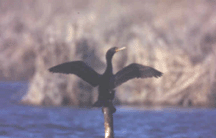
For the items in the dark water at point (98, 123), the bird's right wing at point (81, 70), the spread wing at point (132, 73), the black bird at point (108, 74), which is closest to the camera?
the black bird at point (108, 74)

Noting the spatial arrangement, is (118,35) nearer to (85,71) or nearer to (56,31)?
(56,31)

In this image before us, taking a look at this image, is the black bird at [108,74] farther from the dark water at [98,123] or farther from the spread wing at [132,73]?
the dark water at [98,123]

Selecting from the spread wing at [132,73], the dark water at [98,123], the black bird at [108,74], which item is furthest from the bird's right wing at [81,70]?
the dark water at [98,123]

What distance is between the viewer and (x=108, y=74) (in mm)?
9102

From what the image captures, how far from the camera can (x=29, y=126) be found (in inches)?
806

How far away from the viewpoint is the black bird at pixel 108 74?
902cm

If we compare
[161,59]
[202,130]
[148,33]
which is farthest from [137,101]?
[202,130]

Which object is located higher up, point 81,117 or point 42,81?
point 42,81

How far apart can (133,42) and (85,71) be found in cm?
1762

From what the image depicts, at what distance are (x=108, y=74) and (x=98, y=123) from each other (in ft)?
38.9

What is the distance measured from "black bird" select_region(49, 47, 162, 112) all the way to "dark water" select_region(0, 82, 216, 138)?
8.36 metres

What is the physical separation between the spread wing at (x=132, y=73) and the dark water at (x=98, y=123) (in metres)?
8.37

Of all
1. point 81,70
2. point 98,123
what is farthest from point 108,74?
point 98,123

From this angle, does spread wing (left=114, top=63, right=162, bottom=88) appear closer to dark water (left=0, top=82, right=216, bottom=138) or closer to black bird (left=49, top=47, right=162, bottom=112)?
black bird (left=49, top=47, right=162, bottom=112)
